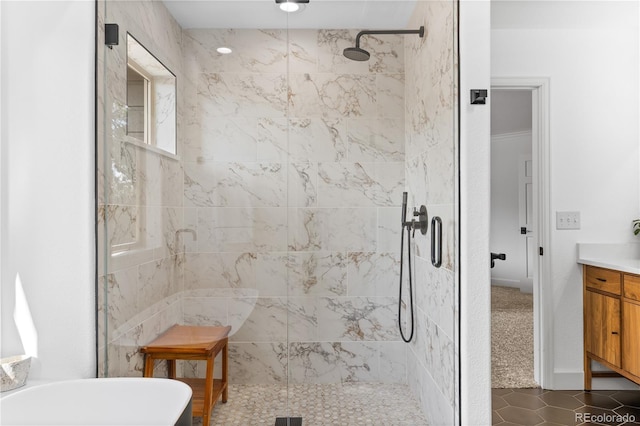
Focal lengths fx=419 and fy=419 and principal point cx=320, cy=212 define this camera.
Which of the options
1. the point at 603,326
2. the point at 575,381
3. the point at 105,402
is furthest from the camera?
the point at 575,381

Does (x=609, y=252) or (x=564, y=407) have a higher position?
(x=609, y=252)

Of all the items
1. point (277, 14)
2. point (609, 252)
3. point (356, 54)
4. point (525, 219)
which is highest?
point (277, 14)

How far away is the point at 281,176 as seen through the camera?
170 centimetres

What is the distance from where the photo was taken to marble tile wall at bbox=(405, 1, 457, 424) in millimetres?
1748

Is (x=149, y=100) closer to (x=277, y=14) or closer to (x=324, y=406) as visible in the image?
(x=277, y=14)

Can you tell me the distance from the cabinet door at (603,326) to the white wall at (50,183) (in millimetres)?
3019

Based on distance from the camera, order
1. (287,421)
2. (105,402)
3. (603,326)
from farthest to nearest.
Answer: (603,326)
(287,421)
(105,402)

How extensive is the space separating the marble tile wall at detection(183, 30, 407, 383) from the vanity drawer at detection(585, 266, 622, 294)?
6.29ft

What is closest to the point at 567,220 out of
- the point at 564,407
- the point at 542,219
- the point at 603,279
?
the point at 542,219

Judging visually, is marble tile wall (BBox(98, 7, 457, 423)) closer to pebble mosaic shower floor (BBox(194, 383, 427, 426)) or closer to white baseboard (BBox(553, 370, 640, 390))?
pebble mosaic shower floor (BBox(194, 383, 427, 426))

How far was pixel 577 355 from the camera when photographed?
9.88 feet

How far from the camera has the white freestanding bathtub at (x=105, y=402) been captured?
146cm

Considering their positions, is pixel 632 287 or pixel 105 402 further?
pixel 632 287

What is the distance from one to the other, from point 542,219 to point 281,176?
2.27 meters
